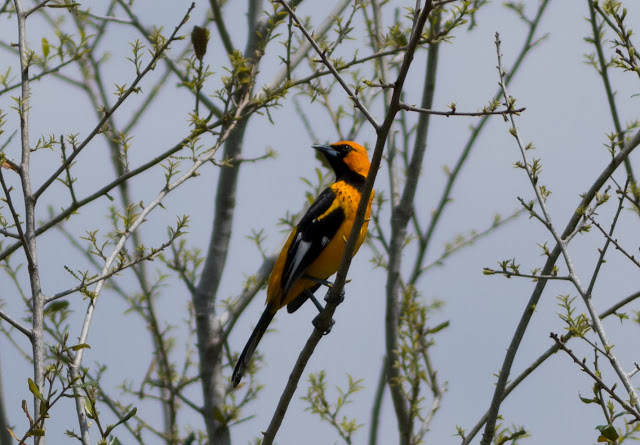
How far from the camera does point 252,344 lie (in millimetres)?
5434

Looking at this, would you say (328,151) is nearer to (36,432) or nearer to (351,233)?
(351,233)

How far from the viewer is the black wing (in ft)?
17.2

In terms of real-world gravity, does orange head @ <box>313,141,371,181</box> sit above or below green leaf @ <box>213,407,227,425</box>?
above

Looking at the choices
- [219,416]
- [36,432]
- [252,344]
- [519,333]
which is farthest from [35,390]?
[219,416]

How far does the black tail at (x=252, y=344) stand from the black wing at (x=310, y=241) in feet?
1.03

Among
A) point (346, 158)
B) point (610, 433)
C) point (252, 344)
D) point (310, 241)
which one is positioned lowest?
point (610, 433)

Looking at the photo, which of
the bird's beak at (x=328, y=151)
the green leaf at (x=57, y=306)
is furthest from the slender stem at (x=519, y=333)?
the bird's beak at (x=328, y=151)

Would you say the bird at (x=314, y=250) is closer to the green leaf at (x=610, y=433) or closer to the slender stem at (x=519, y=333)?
the slender stem at (x=519, y=333)

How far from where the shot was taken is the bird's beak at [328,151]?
5.91 meters

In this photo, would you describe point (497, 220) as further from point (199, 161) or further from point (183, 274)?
point (199, 161)

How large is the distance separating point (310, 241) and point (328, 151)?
0.89m

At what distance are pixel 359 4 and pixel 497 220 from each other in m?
3.03

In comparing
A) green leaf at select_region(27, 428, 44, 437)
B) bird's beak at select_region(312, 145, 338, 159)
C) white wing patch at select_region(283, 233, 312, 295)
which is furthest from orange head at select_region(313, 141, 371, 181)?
green leaf at select_region(27, 428, 44, 437)

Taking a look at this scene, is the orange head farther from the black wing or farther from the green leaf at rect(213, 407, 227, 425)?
the green leaf at rect(213, 407, 227, 425)
